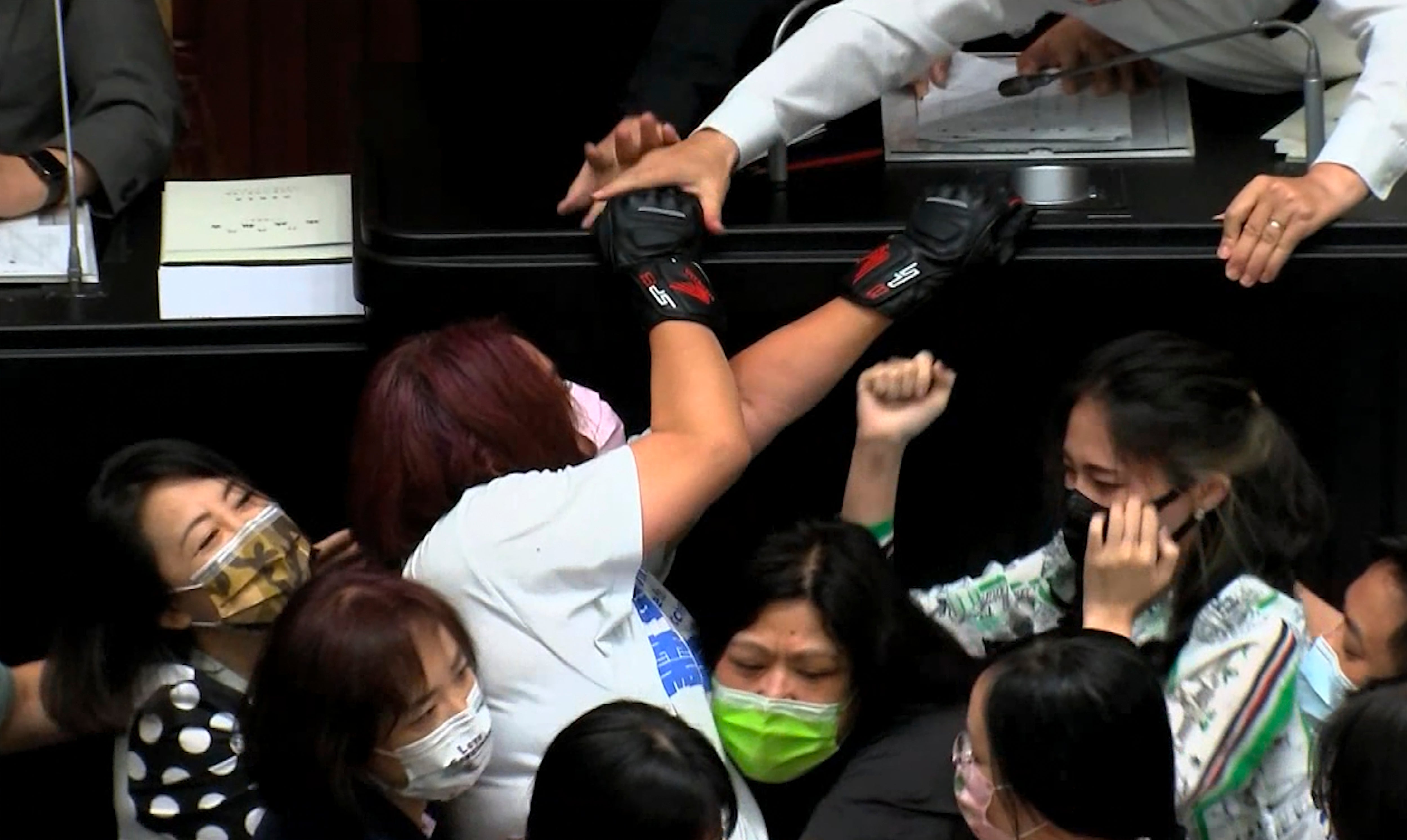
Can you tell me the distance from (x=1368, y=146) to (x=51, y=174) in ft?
3.88

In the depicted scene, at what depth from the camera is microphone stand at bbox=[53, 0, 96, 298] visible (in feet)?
5.74

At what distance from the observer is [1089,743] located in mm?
1281

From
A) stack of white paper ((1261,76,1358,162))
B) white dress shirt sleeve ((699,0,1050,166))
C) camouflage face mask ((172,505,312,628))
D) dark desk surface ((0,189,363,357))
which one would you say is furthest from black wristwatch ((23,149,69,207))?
stack of white paper ((1261,76,1358,162))

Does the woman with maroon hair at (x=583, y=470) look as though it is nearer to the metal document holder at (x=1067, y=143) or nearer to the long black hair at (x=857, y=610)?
the long black hair at (x=857, y=610)

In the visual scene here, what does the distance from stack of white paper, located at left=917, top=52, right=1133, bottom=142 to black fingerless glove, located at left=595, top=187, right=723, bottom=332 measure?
326mm

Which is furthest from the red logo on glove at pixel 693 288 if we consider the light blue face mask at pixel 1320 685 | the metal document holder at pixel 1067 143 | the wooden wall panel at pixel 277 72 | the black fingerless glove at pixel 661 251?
the wooden wall panel at pixel 277 72

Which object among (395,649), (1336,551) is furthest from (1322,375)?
(395,649)

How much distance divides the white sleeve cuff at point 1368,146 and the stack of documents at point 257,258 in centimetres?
84

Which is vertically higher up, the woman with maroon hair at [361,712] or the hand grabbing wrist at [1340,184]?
the hand grabbing wrist at [1340,184]

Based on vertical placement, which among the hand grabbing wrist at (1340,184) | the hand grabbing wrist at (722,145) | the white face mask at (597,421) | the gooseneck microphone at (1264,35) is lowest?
the white face mask at (597,421)

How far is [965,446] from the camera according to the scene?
178 centimetres

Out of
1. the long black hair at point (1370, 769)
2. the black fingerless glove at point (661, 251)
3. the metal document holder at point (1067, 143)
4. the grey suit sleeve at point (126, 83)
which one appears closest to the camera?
the long black hair at point (1370, 769)

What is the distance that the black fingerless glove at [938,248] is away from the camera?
158 centimetres

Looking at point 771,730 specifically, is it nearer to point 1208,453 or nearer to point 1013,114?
point 1208,453
